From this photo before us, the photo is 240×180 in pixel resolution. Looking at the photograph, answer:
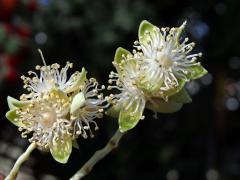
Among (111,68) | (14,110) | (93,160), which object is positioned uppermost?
(14,110)

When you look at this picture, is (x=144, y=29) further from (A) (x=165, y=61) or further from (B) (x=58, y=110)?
(B) (x=58, y=110)

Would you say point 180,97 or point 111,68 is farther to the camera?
point 111,68

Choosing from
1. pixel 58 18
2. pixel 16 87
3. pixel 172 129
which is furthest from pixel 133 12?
pixel 172 129

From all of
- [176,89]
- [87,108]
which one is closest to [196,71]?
[176,89]

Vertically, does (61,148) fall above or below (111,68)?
above

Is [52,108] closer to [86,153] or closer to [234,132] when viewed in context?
[86,153]

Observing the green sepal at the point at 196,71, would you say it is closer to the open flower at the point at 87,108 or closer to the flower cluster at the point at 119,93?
the flower cluster at the point at 119,93

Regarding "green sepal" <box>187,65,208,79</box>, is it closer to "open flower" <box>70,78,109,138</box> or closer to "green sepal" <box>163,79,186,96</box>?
"green sepal" <box>163,79,186,96</box>
